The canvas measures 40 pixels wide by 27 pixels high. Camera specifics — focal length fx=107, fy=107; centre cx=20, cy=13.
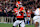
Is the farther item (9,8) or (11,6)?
(11,6)

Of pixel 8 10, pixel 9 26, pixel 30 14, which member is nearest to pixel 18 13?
pixel 9 26

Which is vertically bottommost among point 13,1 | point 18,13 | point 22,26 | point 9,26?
point 9,26

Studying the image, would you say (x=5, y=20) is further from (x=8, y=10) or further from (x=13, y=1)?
(x=13, y=1)

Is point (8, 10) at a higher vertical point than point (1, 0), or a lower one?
lower

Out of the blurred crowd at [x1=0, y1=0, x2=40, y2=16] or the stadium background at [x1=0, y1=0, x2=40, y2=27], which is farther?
the blurred crowd at [x1=0, y1=0, x2=40, y2=16]

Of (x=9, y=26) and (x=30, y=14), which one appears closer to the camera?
(x=9, y=26)

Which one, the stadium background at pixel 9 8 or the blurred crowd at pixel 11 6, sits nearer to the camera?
the stadium background at pixel 9 8

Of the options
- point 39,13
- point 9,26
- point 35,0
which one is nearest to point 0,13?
point 9,26

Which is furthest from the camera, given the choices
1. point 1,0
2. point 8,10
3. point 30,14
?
point 1,0

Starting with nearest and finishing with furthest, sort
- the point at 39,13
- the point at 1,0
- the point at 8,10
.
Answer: the point at 39,13 < the point at 8,10 < the point at 1,0

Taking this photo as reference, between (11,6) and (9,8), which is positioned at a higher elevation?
(11,6)

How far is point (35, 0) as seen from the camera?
800 cm

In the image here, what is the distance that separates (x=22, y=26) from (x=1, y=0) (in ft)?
14.8

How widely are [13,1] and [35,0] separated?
169 centimetres
